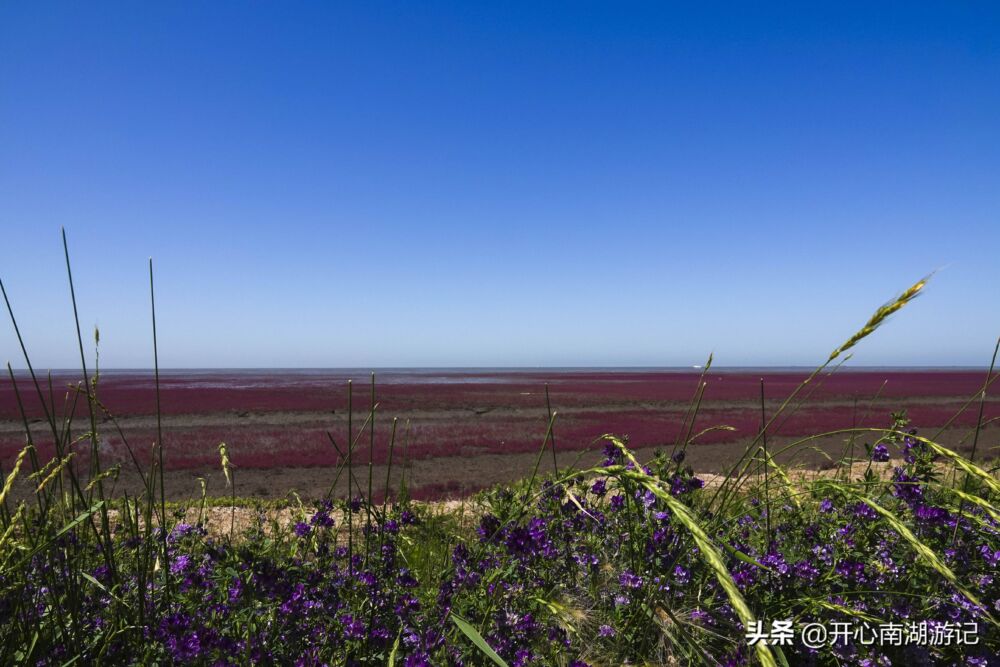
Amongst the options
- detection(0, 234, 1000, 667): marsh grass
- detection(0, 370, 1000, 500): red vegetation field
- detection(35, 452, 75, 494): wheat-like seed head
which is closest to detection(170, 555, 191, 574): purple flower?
detection(0, 234, 1000, 667): marsh grass

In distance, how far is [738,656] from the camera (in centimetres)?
167

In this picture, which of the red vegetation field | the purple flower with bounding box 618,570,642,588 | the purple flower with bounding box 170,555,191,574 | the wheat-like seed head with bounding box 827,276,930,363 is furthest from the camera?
the red vegetation field

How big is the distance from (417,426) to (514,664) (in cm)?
1889

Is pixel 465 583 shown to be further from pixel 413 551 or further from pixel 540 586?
pixel 413 551

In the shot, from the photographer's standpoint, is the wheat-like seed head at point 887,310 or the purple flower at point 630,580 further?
the purple flower at point 630,580

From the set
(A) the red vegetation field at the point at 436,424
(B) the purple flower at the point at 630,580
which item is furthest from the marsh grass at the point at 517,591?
(A) the red vegetation field at the point at 436,424

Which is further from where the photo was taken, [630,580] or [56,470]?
[630,580]

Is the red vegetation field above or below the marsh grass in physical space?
below

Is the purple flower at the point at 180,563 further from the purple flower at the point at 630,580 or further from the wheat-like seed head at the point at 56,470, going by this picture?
the purple flower at the point at 630,580

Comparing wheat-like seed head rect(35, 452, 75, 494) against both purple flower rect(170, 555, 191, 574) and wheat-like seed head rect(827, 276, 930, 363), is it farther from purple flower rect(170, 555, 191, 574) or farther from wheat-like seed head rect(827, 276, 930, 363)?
wheat-like seed head rect(827, 276, 930, 363)

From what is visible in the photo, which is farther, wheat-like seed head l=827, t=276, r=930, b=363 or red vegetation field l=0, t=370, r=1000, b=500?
red vegetation field l=0, t=370, r=1000, b=500

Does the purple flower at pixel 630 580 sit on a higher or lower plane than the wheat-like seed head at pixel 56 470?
lower

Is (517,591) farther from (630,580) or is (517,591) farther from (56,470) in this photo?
(56,470)

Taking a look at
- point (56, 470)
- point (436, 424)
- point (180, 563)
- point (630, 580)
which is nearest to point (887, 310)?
point (630, 580)
